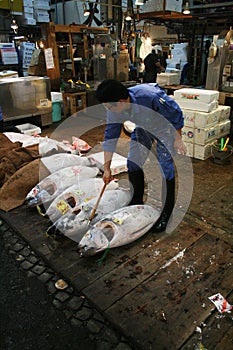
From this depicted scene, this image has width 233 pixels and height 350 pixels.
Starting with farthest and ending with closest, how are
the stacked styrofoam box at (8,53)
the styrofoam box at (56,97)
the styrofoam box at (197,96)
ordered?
the stacked styrofoam box at (8,53) → the styrofoam box at (56,97) → the styrofoam box at (197,96)

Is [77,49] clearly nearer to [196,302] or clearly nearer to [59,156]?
[59,156]

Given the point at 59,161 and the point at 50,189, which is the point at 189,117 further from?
the point at 50,189

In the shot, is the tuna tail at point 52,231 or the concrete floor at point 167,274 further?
the tuna tail at point 52,231

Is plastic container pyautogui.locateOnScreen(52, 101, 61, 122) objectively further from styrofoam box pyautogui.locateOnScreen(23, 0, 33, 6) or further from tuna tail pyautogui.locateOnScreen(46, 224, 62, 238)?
styrofoam box pyautogui.locateOnScreen(23, 0, 33, 6)

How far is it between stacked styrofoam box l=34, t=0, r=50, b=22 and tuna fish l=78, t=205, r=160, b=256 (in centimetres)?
1221

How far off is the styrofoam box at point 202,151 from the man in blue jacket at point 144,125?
6.20 ft

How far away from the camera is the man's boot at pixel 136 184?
3.31 metres

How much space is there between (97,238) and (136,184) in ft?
3.00

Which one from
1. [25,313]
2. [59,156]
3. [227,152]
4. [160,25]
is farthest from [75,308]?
[160,25]

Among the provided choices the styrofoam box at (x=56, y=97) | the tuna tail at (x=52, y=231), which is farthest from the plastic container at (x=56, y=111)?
the tuna tail at (x=52, y=231)

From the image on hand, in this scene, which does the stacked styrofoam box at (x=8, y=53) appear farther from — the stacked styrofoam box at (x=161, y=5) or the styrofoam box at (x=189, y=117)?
the styrofoam box at (x=189, y=117)

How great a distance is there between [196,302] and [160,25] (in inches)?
393

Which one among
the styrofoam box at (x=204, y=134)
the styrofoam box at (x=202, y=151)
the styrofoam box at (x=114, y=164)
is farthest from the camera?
the styrofoam box at (x=202, y=151)

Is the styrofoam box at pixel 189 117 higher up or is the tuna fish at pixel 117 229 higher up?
the styrofoam box at pixel 189 117
